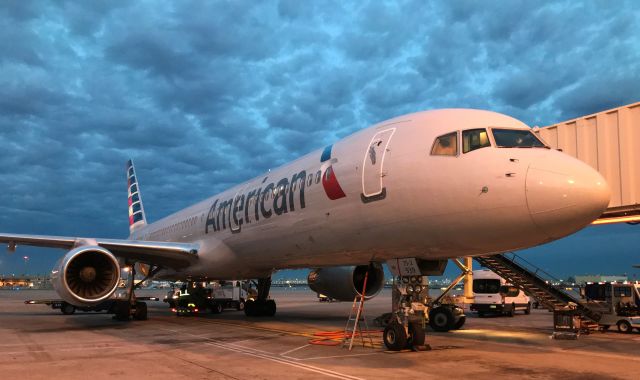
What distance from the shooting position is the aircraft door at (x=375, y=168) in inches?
396

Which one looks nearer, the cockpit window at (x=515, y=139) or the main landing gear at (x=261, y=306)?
the cockpit window at (x=515, y=139)

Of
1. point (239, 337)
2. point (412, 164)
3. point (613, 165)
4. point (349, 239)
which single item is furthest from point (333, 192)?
point (613, 165)

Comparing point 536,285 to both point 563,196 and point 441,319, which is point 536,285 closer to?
point 441,319

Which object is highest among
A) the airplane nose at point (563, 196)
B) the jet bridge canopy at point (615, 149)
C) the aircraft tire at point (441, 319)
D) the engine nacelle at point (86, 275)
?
the jet bridge canopy at point (615, 149)

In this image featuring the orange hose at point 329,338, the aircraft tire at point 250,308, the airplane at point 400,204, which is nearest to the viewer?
the airplane at point 400,204

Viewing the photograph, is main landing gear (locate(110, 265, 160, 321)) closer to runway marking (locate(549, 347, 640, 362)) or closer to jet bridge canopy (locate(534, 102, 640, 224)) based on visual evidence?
runway marking (locate(549, 347, 640, 362))

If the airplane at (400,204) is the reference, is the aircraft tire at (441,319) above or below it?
below

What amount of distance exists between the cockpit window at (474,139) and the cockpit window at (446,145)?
151 mm

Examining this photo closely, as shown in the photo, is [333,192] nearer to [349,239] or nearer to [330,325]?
[349,239]

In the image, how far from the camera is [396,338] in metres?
10.3

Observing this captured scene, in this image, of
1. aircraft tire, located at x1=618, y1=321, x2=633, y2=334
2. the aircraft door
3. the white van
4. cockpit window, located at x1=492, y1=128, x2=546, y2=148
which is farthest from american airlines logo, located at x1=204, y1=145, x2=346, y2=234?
the white van

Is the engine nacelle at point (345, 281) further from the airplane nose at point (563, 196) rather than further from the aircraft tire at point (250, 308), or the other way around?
the airplane nose at point (563, 196)

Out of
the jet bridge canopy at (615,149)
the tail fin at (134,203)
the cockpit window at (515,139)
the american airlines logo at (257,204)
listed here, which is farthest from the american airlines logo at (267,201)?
the tail fin at (134,203)

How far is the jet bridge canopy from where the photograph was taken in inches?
576
